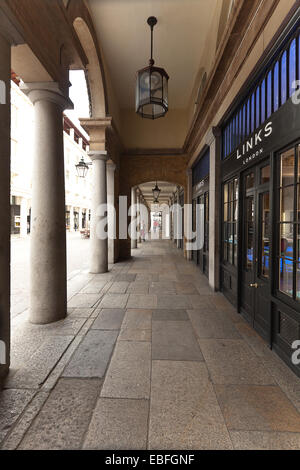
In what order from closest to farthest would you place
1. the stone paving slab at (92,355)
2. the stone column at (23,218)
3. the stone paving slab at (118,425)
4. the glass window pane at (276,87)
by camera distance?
the stone paving slab at (118,425) < the stone paving slab at (92,355) < the glass window pane at (276,87) < the stone column at (23,218)

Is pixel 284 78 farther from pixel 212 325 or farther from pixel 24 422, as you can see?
pixel 24 422

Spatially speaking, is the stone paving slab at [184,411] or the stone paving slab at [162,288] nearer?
the stone paving slab at [184,411]

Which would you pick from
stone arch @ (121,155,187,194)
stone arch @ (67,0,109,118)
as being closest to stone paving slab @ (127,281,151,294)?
stone arch @ (67,0,109,118)

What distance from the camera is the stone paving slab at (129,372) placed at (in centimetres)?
210

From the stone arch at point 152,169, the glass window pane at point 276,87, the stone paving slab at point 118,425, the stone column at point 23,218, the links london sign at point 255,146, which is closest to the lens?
the stone paving slab at point 118,425

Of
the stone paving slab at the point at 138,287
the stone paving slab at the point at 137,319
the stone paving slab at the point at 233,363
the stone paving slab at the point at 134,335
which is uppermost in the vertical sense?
the stone paving slab at the point at 138,287

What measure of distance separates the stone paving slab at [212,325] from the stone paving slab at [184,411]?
2.69 feet

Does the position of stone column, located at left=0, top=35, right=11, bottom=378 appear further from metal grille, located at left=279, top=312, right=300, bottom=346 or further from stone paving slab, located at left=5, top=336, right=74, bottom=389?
metal grille, located at left=279, top=312, right=300, bottom=346

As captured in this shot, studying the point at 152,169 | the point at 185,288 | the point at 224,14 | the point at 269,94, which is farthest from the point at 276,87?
the point at 152,169

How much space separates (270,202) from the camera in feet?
9.77

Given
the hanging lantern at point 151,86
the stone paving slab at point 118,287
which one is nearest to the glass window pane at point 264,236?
the hanging lantern at point 151,86

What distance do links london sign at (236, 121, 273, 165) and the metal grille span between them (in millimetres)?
2165

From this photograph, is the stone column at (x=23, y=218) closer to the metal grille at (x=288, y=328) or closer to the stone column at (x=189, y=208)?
the stone column at (x=189, y=208)

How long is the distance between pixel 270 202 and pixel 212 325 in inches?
77.4
